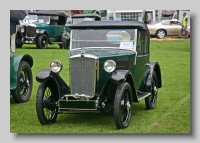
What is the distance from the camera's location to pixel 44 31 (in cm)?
1509

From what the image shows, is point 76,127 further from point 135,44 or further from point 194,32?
point 194,32

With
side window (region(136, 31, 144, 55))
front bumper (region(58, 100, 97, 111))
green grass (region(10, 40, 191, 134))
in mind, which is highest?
side window (region(136, 31, 144, 55))

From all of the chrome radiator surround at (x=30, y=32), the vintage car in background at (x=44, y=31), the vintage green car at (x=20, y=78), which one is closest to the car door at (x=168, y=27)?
the vintage green car at (x=20, y=78)

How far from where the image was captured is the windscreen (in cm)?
855

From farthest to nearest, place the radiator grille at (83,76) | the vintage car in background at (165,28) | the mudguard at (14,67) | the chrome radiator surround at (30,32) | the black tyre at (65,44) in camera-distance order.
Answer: the chrome radiator surround at (30,32), the black tyre at (65,44), the vintage car in background at (165,28), the mudguard at (14,67), the radiator grille at (83,76)

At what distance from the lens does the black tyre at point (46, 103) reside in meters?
7.80

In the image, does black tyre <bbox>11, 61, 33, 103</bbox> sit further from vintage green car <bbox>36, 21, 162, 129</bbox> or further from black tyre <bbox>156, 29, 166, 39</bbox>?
black tyre <bbox>156, 29, 166, 39</bbox>

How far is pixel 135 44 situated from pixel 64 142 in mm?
2166

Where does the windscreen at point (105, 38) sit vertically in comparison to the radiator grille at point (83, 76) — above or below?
above

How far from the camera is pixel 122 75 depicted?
7625mm

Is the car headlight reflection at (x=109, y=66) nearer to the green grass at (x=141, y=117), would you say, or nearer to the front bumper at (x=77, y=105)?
the front bumper at (x=77, y=105)

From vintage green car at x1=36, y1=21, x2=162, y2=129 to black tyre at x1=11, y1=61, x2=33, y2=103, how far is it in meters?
A: 1.46

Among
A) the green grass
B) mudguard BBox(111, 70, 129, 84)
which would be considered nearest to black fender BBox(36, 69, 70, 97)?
the green grass

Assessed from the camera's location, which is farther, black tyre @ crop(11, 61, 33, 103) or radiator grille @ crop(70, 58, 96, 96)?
black tyre @ crop(11, 61, 33, 103)
